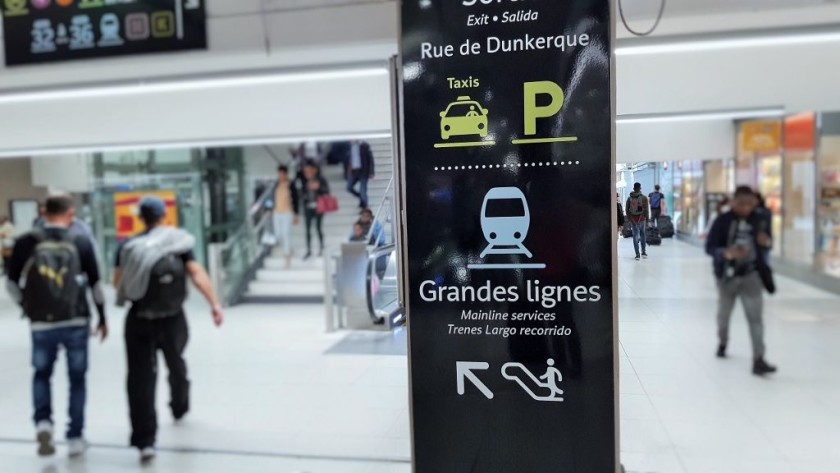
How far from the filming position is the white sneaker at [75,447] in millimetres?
3652

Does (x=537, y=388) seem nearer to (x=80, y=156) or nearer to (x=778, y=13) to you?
(x=778, y=13)

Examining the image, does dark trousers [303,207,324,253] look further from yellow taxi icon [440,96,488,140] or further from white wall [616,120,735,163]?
yellow taxi icon [440,96,488,140]

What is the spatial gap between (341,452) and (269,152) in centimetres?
913

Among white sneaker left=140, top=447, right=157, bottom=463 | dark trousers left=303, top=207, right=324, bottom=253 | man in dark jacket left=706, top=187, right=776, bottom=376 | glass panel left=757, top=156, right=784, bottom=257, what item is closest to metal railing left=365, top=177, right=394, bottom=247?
man in dark jacket left=706, top=187, right=776, bottom=376

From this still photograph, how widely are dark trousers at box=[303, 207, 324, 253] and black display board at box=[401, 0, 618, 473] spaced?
6.43 meters

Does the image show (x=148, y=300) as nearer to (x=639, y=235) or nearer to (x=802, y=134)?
(x=639, y=235)

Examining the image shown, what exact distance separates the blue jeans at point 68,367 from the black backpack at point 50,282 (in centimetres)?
11

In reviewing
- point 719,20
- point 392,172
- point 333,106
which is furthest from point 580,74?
point 333,106

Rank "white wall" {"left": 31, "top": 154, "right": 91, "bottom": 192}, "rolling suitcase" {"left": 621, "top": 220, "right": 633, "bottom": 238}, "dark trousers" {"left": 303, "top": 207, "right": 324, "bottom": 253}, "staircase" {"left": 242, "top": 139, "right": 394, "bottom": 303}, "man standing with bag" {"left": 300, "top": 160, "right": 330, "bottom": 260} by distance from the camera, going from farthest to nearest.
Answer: "staircase" {"left": 242, "top": 139, "right": 394, "bottom": 303}
"dark trousers" {"left": 303, "top": 207, "right": 324, "bottom": 253}
"white wall" {"left": 31, "top": 154, "right": 91, "bottom": 192}
"man standing with bag" {"left": 300, "top": 160, "right": 330, "bottom": 260}
"rolling suitcase" {"left": 621, "top": 220, "right": 633, "bottom": 238}

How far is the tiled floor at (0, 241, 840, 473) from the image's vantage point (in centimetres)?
227

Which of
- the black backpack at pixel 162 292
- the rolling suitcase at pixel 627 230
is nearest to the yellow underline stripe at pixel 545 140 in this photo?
the rolling suitcase at pixel 627 230

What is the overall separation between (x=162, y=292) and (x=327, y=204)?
4.12 m

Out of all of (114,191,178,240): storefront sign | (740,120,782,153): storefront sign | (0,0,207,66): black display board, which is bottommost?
(114,191,178,240): storefront sign

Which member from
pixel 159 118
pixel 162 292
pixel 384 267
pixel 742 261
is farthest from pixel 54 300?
pixel 742 261
